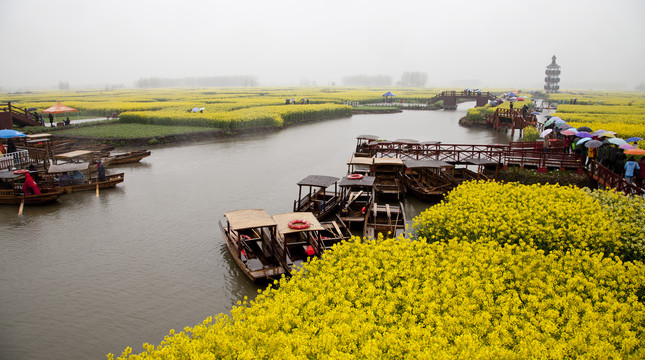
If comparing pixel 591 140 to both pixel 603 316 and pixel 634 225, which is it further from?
pixel 603 316

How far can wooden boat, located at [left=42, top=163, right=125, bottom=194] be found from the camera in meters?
24.6

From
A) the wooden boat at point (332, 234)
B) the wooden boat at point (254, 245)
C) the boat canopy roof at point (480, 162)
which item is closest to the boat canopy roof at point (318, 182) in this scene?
the wooden boat at point (332, 234)

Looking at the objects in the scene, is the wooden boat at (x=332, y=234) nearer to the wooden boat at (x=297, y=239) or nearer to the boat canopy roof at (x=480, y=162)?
the wooden boat at (x=297, y=239)

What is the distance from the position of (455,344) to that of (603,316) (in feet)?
9.99

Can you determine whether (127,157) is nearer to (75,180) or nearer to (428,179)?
(75,180)

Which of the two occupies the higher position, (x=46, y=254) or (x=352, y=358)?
(x=352, y=358)

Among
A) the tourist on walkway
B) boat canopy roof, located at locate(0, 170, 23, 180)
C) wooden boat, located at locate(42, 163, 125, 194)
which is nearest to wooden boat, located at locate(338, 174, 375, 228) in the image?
the tourist on walkway

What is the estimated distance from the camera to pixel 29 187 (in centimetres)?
2206

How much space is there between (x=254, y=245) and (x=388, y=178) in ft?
37.2

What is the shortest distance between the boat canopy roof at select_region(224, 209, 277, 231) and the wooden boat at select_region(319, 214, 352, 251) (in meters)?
2.19

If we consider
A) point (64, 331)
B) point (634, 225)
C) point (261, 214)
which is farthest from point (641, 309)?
point (64, 331)

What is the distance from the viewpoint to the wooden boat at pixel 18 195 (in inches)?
869

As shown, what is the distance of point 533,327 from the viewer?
7059mm

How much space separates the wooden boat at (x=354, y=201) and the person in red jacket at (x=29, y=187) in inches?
648
